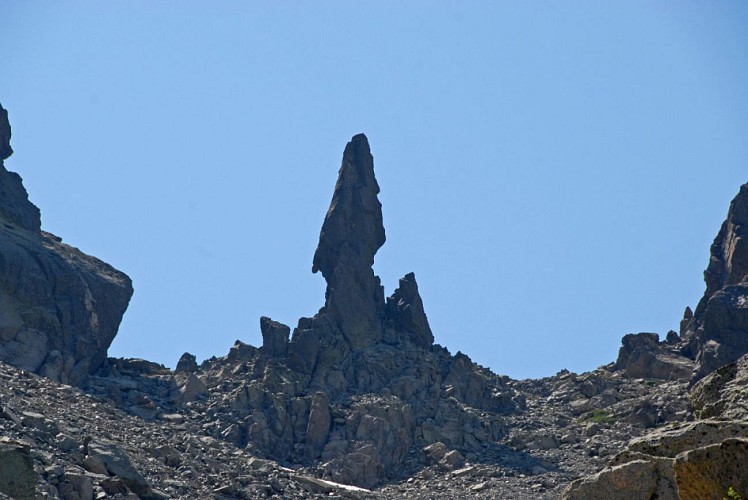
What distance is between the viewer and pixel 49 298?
101250 mm

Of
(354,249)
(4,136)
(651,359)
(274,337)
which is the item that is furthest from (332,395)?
(4,136)

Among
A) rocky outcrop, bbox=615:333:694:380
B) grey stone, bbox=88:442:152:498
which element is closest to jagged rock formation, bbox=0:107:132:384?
grey stone, bbox=88:442:152:498

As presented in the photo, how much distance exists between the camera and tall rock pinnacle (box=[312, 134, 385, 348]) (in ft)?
380

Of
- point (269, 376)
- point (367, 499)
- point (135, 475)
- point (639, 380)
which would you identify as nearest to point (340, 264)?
point (269, 376)

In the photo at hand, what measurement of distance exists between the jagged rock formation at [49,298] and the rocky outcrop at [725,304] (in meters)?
49.5

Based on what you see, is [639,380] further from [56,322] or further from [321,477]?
[56,322]

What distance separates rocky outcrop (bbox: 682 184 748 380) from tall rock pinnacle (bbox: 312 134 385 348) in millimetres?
28702

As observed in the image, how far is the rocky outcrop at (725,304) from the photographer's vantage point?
373 ft

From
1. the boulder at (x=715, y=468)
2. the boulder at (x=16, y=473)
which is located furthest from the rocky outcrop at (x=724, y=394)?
→ the boulder at (x=16, y=473)

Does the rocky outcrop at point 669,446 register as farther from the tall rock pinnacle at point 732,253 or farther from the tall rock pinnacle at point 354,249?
the tall rock pinnacle at point 732,253

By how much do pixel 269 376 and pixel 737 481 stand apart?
89267 millimetres

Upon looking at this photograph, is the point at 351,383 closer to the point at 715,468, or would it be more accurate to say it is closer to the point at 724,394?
the point at 724,394

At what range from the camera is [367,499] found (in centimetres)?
8200

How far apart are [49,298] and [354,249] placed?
106 feet
